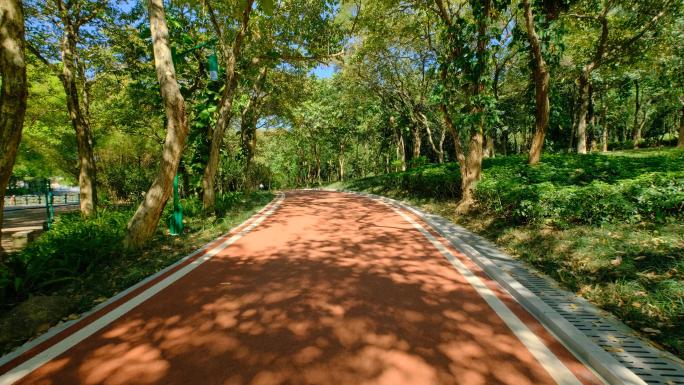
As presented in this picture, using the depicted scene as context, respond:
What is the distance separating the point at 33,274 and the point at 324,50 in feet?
35.8

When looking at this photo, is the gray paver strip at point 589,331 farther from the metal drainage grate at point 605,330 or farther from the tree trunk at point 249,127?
the tree trunk at point 249,127

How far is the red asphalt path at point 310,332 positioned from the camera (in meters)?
2.68

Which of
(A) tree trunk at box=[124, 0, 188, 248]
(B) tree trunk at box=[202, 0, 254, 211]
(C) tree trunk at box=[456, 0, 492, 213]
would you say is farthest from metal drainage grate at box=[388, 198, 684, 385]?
(B) tree trunk at box=[202, 0, 254, 211]

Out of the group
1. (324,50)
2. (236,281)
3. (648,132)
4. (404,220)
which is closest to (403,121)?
(324,50)

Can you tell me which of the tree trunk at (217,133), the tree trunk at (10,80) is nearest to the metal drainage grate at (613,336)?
the tree trunk at (10,80)

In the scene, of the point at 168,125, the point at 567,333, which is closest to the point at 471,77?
the point at 567,333

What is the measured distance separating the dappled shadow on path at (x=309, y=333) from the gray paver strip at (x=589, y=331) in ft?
1.58

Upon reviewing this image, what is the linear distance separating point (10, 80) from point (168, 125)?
8.90 ft

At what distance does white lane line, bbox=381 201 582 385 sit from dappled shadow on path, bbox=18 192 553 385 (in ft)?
0.29

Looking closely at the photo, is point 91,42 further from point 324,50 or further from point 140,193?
point 140,193

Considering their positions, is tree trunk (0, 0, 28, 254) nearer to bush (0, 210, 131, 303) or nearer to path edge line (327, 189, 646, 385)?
bush (0, 210, 131, 303)

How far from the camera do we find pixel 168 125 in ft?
21.3

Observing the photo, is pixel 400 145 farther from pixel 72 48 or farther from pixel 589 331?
pixel 589 331

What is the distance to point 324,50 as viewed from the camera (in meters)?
12.2
